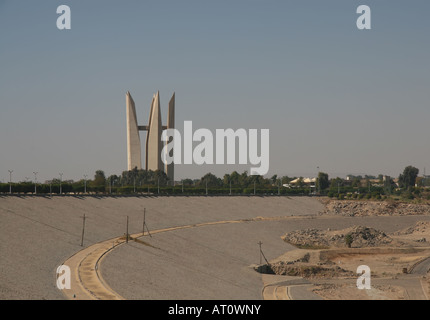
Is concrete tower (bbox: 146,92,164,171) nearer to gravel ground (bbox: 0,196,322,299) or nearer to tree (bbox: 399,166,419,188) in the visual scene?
gravel ground (bbox: 0,196,322,299)

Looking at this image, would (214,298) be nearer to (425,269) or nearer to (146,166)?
(425,269)

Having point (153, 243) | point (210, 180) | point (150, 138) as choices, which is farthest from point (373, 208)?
point (210, 180)

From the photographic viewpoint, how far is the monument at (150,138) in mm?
136125

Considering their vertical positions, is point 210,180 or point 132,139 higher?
point 132,139

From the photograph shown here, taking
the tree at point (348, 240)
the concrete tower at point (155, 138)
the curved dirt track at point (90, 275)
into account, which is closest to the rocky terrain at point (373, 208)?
the tree at point (348, 240)

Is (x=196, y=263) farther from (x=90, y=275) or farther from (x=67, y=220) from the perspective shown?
(x=67, y=220)

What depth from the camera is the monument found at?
136 m

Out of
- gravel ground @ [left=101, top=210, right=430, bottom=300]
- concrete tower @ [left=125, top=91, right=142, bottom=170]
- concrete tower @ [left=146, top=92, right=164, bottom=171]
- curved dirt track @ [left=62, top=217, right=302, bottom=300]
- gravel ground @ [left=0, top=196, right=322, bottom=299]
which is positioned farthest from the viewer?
concrete tower @ [left=146, top=92, right=164, bottom=171]

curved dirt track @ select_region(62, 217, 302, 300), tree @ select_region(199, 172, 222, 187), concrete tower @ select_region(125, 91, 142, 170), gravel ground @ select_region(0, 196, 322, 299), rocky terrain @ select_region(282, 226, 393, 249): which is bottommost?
rocky terrain @ select_region(282, 226, 393, 249)

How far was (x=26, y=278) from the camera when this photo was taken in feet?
125

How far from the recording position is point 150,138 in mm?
137750

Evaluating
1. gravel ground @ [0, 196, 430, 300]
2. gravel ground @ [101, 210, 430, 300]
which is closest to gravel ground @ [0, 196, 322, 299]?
gravel ground @ [0, 196, 430, 300]

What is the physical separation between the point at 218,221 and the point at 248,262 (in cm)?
2720
